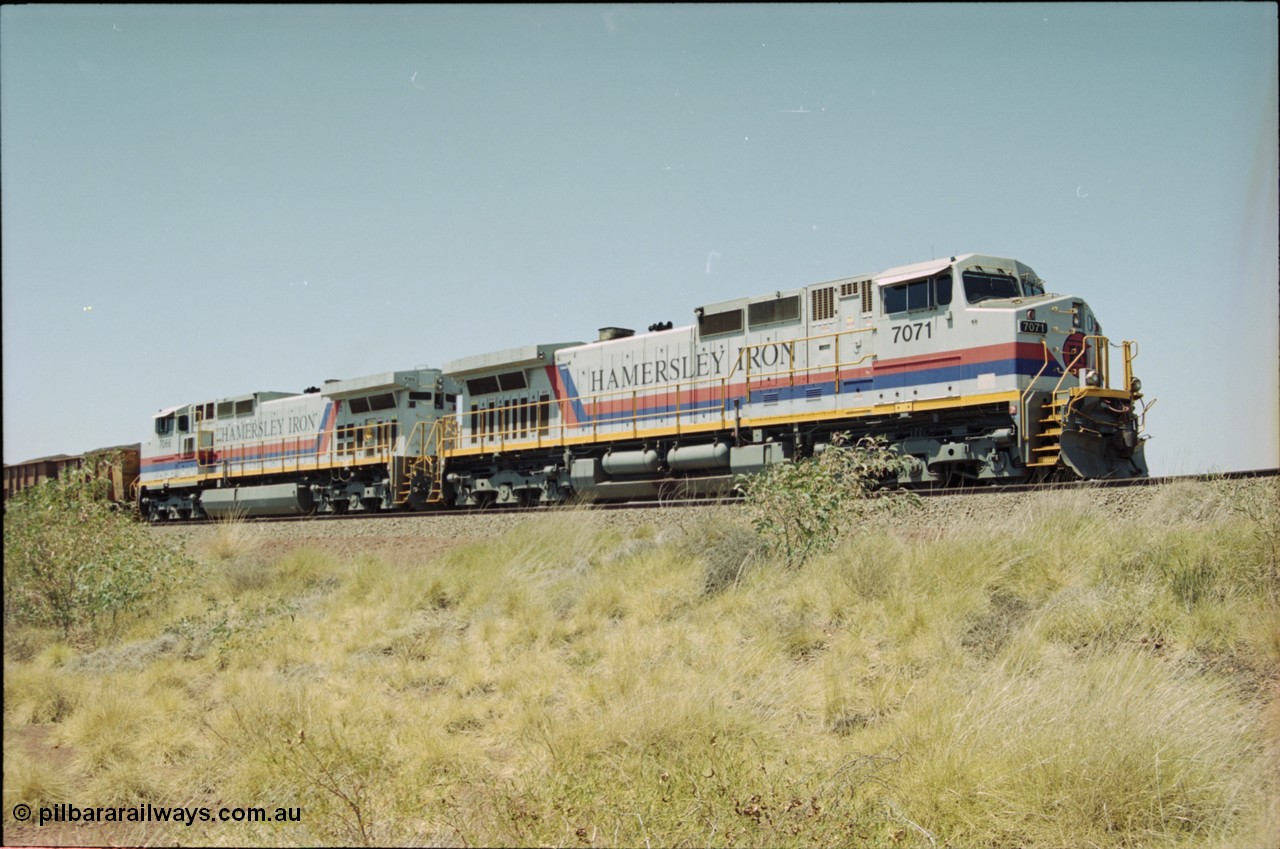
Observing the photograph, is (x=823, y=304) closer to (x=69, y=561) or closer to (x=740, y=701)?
(x=740, y=701)

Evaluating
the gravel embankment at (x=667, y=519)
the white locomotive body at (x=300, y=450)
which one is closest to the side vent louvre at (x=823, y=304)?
the gravel embankment at (x=667, y=519)

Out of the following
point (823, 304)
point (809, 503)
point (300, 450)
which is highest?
point (823, 304)

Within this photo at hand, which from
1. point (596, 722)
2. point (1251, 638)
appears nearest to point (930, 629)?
point (1251, 638)

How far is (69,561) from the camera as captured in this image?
11.0 m

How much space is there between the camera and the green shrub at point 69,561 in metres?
10.6

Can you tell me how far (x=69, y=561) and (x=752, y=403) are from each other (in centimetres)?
935

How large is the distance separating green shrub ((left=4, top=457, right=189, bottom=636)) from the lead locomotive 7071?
7.99 m

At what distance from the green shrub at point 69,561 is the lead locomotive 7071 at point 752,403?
799cm

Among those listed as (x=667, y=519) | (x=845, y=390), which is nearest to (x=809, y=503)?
(x=667, y=519)

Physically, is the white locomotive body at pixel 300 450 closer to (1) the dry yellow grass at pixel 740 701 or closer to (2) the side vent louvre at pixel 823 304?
(2) the side vent louvre at pixel 823 304

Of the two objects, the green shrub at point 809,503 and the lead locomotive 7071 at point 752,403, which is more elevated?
the lead locomotive 7071 at point 752,403

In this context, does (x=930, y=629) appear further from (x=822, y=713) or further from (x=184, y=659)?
(x=184, y=659)

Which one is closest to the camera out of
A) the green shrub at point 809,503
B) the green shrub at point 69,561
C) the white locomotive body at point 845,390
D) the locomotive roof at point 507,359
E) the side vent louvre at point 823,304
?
the green shrub at point 69,561

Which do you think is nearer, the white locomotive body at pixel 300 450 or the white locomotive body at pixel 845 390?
the white locomotive body at pixel 845 390
